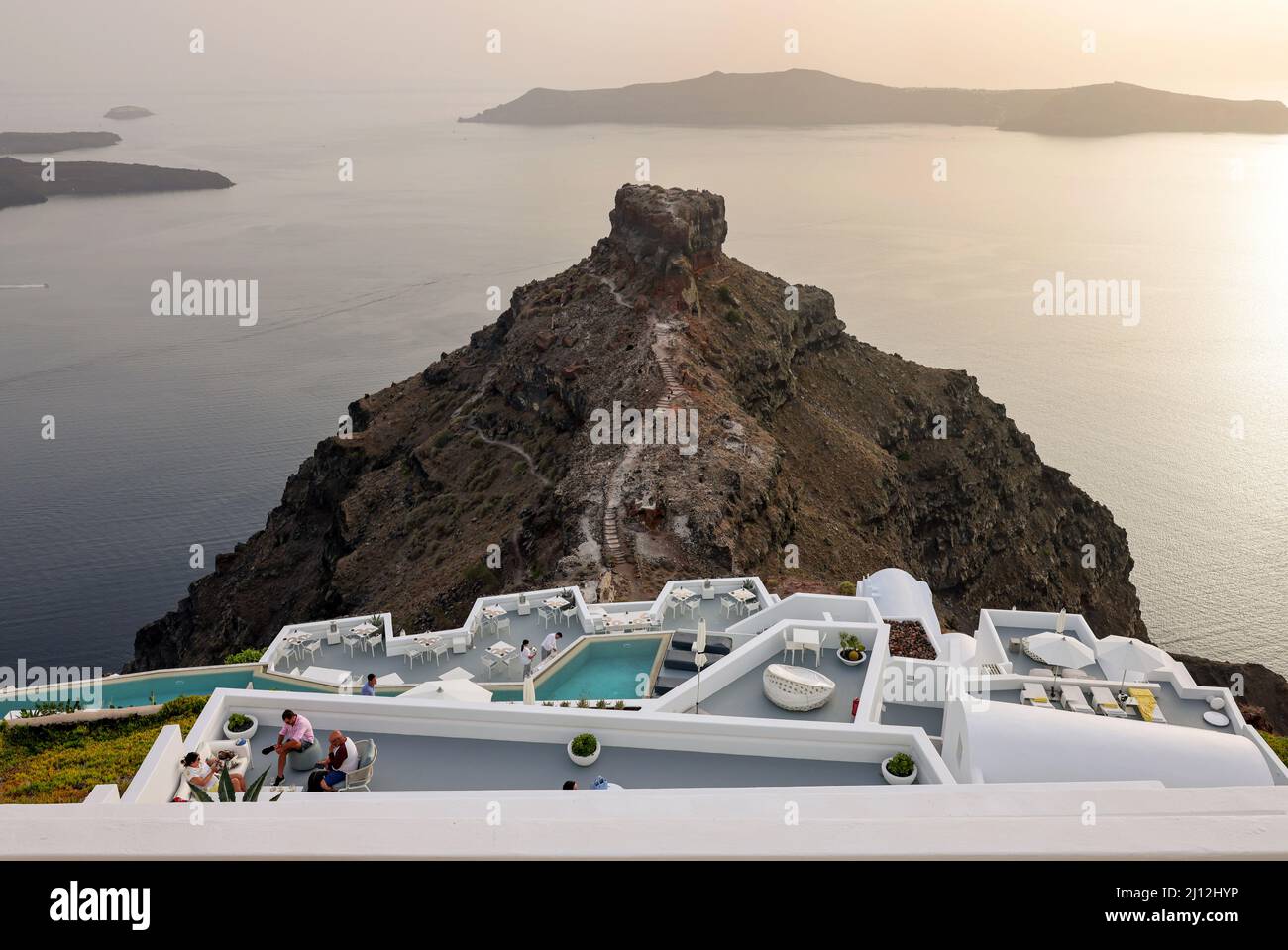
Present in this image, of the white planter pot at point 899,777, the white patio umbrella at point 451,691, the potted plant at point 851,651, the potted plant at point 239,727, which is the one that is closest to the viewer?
the white planter pot at point 899,777

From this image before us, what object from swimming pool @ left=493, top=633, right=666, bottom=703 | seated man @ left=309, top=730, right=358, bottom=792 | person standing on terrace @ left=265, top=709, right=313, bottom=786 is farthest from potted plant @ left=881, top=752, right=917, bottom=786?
swimming pool @ left=493, top=633, right=666, bottom=703

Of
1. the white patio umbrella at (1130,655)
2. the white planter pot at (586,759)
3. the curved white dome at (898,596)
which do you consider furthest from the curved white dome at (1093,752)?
the curved white dome at (898,596)

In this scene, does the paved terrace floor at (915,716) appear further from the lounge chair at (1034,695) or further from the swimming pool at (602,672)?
the swimming pool at (602,672)

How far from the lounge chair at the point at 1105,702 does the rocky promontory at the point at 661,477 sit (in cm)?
2035

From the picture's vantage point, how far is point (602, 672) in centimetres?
2827

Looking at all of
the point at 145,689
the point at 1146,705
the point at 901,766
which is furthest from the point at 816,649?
the point at 145,689

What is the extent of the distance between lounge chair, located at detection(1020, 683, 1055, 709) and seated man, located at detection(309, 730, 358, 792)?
16557 mm

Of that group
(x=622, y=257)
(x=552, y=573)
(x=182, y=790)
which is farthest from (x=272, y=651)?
(x=622, y=257)

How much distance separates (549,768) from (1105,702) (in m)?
15.2

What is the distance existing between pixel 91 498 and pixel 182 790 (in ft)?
411

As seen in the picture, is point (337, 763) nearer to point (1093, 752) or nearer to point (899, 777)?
point (899, 777)

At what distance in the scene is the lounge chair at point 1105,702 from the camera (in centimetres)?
2317

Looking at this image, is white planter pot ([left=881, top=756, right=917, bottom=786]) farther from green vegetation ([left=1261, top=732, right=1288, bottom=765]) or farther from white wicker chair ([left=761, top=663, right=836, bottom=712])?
green vegetation ([left=1261, top=732, right=1288, bottom=765])
